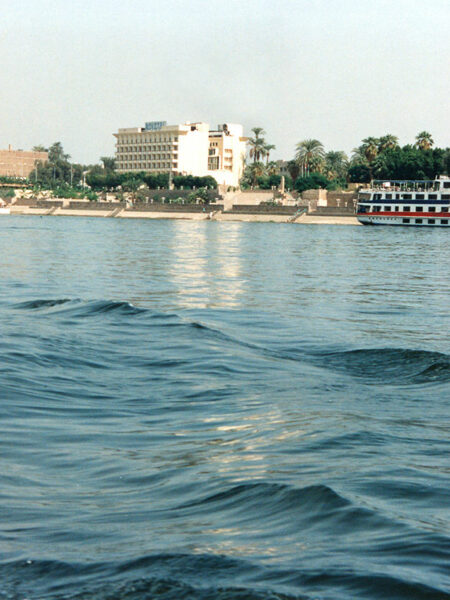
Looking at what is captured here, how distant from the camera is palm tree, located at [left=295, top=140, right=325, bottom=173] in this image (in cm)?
11975

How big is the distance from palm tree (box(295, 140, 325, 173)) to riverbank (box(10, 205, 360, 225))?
1893 centimetres

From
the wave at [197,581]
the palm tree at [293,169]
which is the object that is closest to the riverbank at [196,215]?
the palm tree at [293,169]

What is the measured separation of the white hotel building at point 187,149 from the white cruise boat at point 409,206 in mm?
→ 64767

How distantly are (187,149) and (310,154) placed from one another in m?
33.1

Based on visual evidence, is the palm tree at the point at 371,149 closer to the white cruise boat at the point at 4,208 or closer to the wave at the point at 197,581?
the white cruise boat at the point at 4,208

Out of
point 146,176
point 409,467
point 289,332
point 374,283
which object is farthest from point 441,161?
point 409,467

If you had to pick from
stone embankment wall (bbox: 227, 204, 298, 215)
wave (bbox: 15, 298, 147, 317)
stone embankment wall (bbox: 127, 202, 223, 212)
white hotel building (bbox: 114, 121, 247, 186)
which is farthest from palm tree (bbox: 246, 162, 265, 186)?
wave (bbox: 15, 298, 147, 317)

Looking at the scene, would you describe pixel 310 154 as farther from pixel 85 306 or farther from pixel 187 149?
pixel 85 306

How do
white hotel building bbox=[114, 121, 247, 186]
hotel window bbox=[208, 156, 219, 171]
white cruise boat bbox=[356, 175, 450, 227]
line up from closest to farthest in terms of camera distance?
white cruise boat bbox=[356, 175, 450, 227] → white hotel building bbox=[114, 121, 247, 186] → hotel window bbox=[208, 156, 219, 171]

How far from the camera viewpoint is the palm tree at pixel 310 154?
393ft

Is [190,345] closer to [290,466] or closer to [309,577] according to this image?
[290,466]

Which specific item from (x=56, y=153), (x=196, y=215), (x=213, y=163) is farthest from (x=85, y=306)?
(x=56, y=153)

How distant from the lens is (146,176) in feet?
438

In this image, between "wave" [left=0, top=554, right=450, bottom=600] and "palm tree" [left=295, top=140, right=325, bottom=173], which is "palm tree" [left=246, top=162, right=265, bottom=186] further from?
"wave" [left=0, top=554, right=450, bottom=600]
